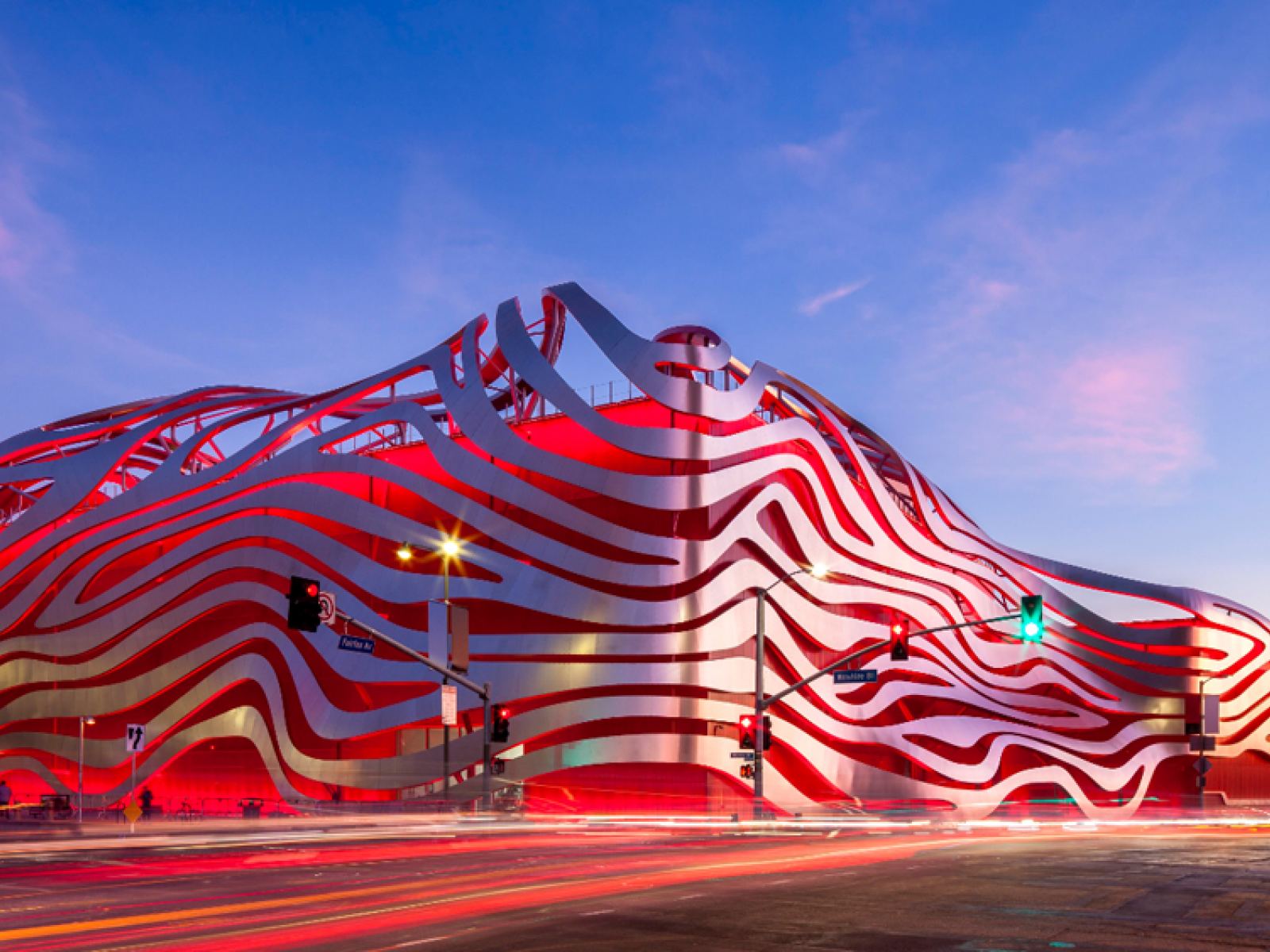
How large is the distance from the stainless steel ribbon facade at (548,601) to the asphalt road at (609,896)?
18410 mm

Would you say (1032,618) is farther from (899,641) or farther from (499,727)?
(499,727)

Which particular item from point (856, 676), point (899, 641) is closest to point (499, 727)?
point (899, 641)

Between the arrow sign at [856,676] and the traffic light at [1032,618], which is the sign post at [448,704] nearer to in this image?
the arrow sign at [856,676]

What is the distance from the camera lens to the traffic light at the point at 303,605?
24688 millimetres

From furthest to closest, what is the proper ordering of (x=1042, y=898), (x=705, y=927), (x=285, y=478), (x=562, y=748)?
(x=285, y=478) < (x=562, y=748) < (x=1042, y=898) < (x=705, y=927)

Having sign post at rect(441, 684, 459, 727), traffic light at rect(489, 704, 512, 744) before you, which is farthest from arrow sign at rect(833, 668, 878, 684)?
sign post at rect(441, 684, 459, 727)

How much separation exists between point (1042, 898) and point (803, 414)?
159 feet

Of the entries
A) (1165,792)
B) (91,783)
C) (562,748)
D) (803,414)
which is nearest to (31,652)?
(91,783)

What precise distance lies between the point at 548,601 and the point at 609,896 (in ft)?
103

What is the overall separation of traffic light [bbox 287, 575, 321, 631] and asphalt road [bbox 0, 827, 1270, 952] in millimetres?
4560

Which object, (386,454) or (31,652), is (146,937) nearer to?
(386,454)

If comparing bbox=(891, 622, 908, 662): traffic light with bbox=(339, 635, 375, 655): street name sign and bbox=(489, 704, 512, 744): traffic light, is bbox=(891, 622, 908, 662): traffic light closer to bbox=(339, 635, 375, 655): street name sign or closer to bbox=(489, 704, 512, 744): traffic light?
bbox=(489, 704, 512, 744): traffic light

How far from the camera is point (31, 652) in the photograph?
210 feet

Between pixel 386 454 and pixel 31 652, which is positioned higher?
pixel 386 454
